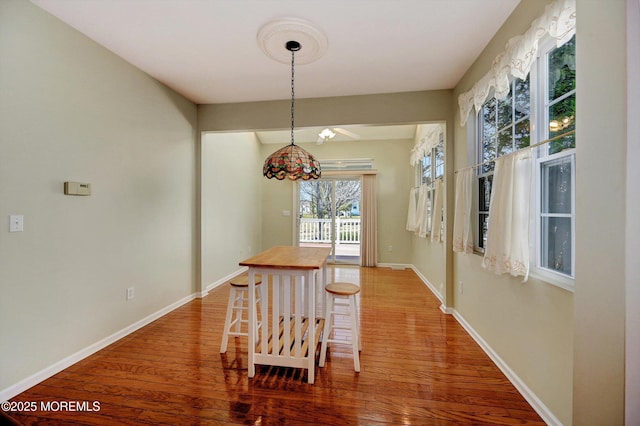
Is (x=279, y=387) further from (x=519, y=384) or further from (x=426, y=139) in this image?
(x=426, y=139)

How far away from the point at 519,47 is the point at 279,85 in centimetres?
227

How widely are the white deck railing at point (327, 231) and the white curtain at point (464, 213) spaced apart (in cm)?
342

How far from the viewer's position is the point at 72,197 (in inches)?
85.2

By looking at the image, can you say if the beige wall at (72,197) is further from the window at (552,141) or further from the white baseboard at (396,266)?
the white baseboard at (396,266)

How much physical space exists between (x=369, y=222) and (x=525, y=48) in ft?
14.3

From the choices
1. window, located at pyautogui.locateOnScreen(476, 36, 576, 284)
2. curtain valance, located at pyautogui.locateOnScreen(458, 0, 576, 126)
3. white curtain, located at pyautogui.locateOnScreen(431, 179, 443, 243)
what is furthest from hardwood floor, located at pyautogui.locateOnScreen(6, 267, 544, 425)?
curtain valance, located at pyautogui.locateOnScreen(458, 0, 576, 126)

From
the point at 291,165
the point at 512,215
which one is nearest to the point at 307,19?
the point at 291,165

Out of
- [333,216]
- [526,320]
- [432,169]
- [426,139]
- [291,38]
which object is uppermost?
[291,38]

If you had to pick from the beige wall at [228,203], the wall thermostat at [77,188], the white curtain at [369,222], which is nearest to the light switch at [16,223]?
the wall thermostat at [77,188]

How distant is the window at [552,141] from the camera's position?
1.49 meters

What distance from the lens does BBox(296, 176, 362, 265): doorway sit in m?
6.15

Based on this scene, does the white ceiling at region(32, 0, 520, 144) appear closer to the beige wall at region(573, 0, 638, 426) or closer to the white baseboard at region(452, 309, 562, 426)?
the beige wall at region(573, 0, 638, 426)

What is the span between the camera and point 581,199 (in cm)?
101

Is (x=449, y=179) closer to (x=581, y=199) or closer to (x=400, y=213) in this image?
(x=581, y=199)
